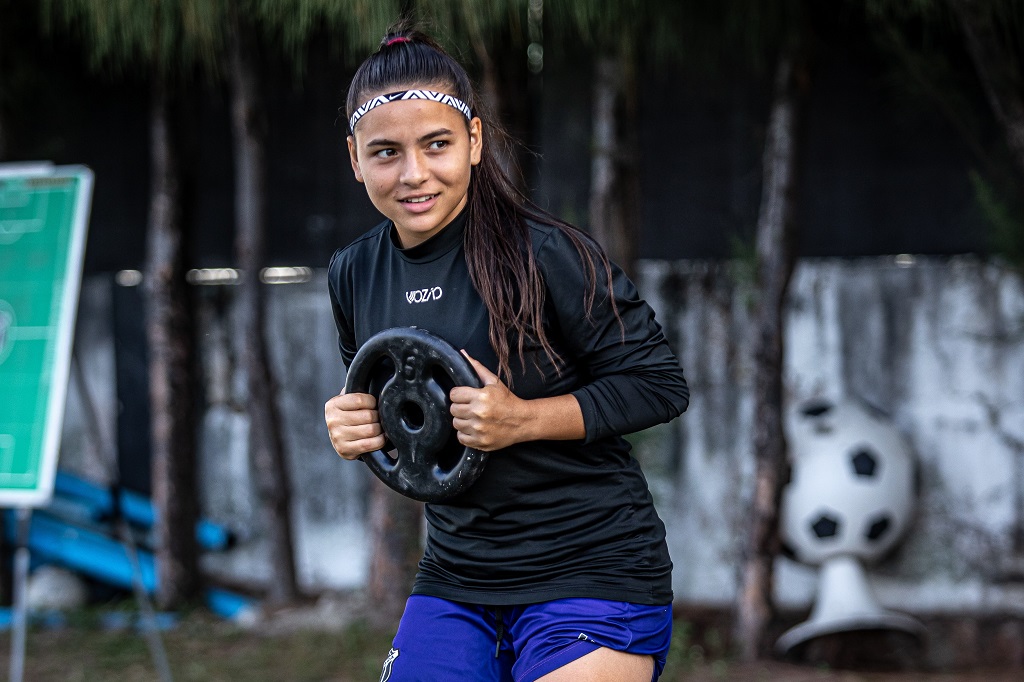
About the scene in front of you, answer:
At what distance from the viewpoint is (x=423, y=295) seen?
1.81 meters

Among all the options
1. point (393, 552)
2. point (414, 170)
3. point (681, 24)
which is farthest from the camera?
point (393, 552)

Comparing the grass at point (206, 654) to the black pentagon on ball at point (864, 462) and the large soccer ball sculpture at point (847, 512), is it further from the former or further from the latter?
the black pentagon on ball at point (864, 462)

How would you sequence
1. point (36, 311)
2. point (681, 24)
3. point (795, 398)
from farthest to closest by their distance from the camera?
point (795, 398), point (681, 24), point (36, 311)

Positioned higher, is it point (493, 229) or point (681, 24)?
point (681, 24)

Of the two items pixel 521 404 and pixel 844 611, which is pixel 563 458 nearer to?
pixel 521 404

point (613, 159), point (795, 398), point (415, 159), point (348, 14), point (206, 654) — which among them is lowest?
point (206, 654)

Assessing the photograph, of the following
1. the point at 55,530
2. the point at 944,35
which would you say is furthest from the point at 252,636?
the point at 944,35

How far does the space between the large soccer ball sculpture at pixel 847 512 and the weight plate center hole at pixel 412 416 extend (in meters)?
3.02

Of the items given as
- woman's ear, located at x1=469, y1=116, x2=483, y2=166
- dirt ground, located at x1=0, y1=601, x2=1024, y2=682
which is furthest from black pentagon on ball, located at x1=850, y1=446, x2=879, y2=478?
woman's ear, located at x1=469, y1=116, x2=483, y2=166

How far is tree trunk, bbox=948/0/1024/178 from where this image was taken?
3.44 m

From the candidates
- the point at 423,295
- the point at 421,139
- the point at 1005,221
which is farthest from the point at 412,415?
the point at 1005,221

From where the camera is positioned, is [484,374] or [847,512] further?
[847,512]

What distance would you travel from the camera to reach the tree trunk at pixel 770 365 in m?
4.42

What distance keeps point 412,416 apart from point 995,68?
2588mm
